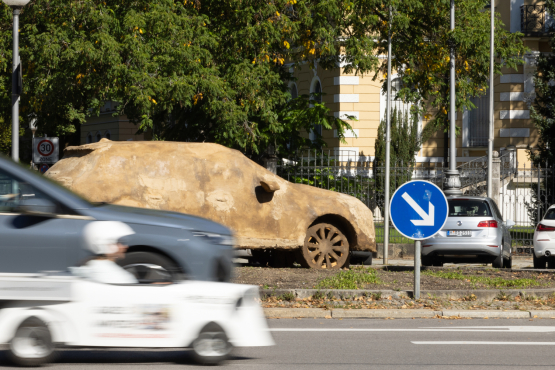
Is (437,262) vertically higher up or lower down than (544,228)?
lower down

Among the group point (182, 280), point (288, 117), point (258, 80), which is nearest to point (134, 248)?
point (182, 280)

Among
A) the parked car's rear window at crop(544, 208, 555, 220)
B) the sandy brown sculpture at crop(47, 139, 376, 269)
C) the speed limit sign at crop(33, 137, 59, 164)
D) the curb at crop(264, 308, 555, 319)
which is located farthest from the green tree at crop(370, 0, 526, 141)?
the curb at crop(264, 308, 555, 319)

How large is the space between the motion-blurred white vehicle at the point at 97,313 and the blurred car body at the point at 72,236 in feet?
0.43

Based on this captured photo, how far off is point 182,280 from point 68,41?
11950mm

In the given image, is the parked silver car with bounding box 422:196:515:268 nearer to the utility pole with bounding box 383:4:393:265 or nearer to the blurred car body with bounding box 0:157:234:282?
the utility pole with bounding box 383:4:393:265

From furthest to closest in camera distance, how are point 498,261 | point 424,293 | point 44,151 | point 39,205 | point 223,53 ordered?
1. point 44,151
2. point 223,53
3. point 498,261
4. point 424,293
5. point 39,205

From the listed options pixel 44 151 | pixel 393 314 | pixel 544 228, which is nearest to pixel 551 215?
pixel 544 228

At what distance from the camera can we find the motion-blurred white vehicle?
20.6ft

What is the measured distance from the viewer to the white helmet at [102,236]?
6398 mm

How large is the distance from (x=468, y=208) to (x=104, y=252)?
11.3 metres

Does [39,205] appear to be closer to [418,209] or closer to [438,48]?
[418,209]

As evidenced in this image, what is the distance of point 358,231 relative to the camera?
47.4 ft

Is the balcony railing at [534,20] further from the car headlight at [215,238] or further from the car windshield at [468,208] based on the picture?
the car headlight at [215,238]

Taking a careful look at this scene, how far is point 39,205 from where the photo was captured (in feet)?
21.2
